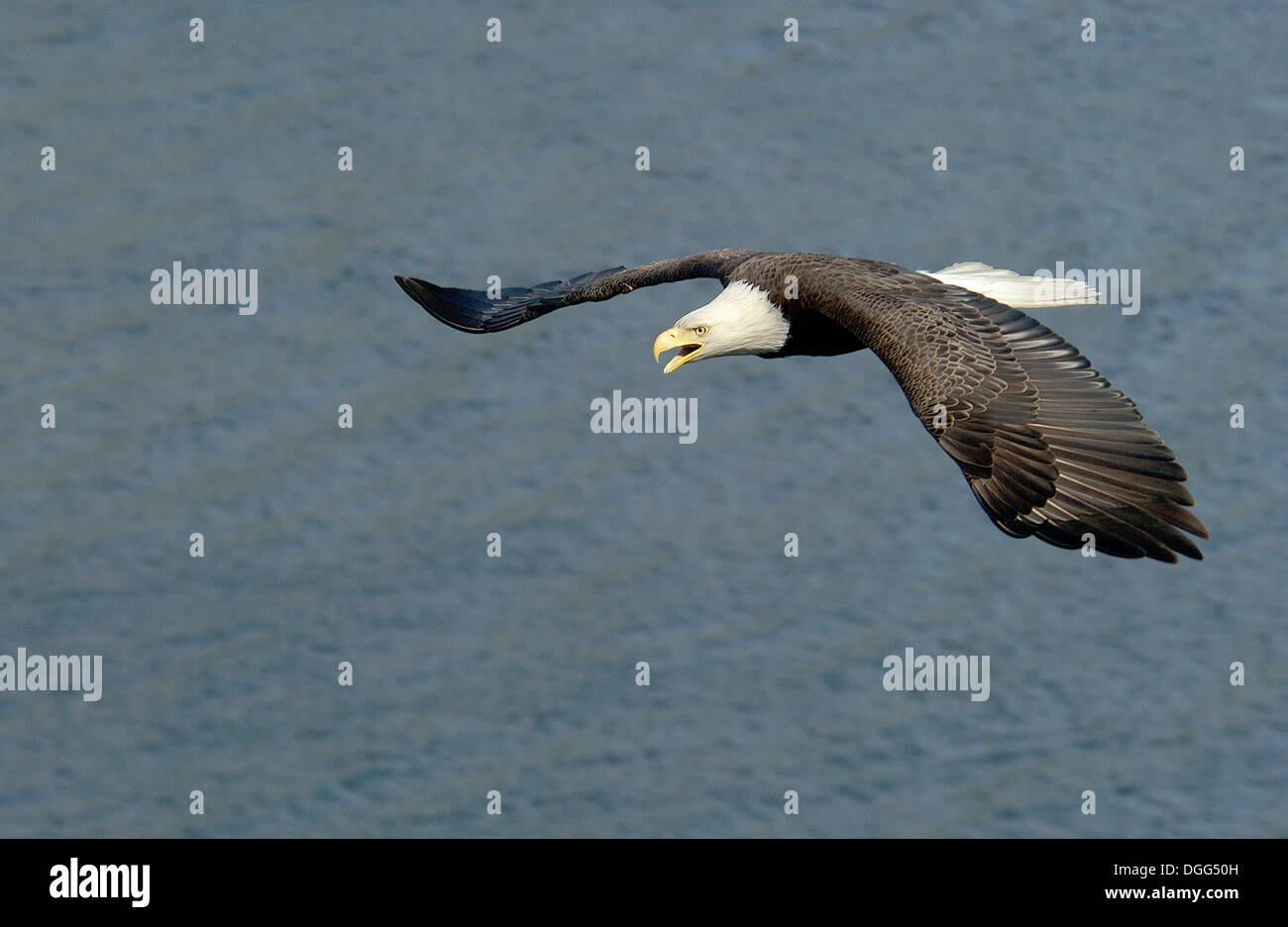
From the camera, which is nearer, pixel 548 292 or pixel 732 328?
pixel 732 328

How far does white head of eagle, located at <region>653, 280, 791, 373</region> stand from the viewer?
63.7ft

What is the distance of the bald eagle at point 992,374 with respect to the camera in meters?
16.1

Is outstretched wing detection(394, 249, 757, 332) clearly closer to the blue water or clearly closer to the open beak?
the open beak

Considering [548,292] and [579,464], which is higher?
[579,464]

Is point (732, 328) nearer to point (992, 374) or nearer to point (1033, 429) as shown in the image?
point (992, 374)

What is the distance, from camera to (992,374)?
55.9ft

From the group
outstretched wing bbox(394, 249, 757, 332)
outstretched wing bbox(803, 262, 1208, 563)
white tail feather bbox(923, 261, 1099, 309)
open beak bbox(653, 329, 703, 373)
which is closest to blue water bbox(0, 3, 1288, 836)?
outstretched wing bbox(394, 249, 757, 332)

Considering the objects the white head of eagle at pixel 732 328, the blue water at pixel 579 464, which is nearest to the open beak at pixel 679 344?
the white head of eagle at pixel 732 328

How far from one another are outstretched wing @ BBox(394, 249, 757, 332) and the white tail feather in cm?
216

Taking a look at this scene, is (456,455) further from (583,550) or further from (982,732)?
(982,732)

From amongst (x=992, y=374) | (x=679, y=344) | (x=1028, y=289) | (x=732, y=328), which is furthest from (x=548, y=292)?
(x=992, y=374)

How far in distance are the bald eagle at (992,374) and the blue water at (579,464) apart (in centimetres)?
1010

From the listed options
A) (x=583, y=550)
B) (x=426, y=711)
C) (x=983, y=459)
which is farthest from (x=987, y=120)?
(x=983, y=459)

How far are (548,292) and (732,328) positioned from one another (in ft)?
8.65
